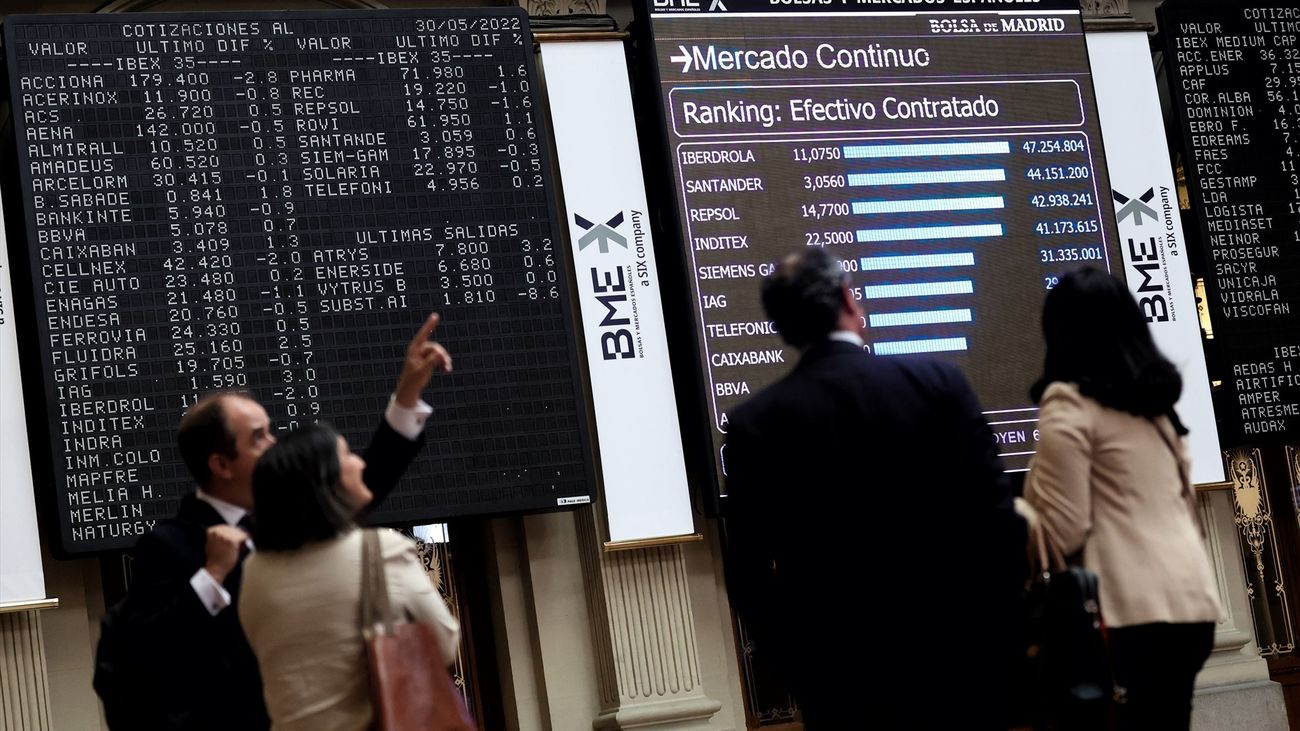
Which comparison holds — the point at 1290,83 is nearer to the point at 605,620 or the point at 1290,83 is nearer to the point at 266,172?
the point at 605,620

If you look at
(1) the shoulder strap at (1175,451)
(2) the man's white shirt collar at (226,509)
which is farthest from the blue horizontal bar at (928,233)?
(2) the man's white shirt collar at (226,509)

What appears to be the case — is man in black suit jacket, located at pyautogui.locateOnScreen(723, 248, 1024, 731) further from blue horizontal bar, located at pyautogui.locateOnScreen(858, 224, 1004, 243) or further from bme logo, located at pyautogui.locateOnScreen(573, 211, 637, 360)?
blue horizontal bar, located at pyautogui.locateOnScreen(858, 224, 1004, 243)

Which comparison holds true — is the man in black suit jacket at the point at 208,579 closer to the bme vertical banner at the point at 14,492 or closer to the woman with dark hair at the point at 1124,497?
the woman with dark hair at the point at 1124,497

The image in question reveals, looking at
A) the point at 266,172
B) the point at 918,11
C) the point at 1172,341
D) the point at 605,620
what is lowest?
the point at 605,620

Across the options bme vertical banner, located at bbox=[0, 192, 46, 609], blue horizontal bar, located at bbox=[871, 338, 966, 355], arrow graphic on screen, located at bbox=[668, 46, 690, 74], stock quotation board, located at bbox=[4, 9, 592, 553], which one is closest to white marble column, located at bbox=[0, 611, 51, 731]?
bme vertical banner, located at bbox=[0, 192, 46, 609]

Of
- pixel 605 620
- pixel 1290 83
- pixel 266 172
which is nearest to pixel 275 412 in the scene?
pixel 266 172

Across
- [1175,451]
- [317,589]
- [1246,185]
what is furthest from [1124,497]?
[1246,185]

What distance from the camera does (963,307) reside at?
24.4ft

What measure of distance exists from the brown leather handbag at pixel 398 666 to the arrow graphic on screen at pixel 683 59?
4335mm

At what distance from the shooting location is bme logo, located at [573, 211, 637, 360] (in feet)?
23.6

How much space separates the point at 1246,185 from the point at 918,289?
5.67 ft

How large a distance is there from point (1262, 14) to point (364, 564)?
6282mm

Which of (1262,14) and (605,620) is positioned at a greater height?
(1262,14)

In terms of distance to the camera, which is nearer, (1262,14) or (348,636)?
(348,636)
